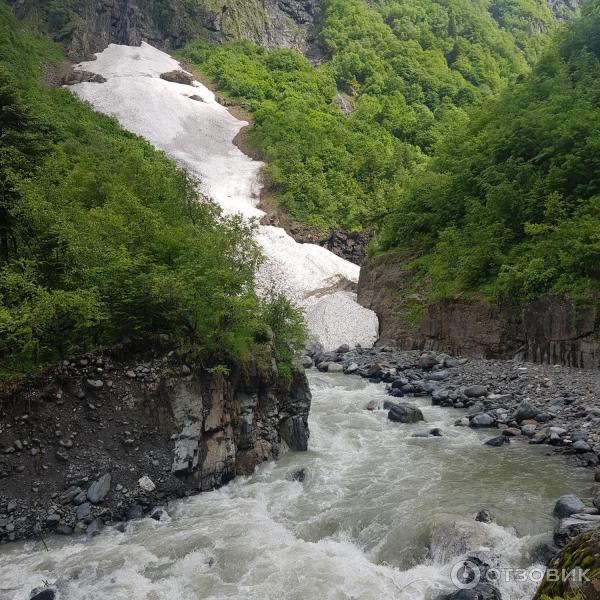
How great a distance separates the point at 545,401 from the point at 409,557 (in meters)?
9.43

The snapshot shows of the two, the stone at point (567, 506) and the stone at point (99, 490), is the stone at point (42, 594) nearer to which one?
the stone at point (99, 490)

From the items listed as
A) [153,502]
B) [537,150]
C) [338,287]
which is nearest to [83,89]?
[338,287]

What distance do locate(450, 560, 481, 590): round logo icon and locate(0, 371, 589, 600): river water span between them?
0.53 feet

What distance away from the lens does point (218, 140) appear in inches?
2283

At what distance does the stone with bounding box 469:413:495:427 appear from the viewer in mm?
15469

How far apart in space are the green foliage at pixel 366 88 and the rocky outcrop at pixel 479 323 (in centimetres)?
1624

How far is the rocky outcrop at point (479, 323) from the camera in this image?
18.8 meters

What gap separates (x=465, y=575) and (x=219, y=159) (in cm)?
5106

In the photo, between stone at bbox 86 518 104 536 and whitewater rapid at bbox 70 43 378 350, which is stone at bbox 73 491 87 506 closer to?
stone at bbox 86 518 104 536

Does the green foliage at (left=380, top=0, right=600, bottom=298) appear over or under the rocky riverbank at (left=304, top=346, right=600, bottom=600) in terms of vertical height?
over

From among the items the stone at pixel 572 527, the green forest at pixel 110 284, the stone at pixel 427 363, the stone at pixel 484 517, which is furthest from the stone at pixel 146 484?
the stone at pixel 427 363

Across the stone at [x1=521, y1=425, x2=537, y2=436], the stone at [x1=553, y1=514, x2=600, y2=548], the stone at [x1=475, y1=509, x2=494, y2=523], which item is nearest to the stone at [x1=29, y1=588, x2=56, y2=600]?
the stone at [x1=475, y1=509, x2=494, y2=523]

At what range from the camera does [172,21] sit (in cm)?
8081

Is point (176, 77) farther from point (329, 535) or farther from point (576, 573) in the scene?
point (576, 573)
